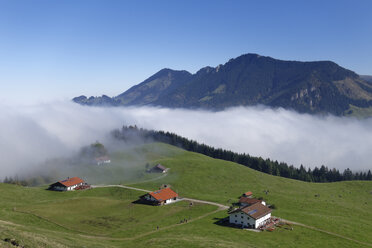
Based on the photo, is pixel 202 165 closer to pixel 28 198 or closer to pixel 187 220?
pixel 187 220

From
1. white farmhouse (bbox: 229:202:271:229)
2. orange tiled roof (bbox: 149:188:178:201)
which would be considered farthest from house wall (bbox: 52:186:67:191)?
white farmhouse (bbox: 229:202:271:229)

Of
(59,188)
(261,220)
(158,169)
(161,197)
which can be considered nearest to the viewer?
(261,220)

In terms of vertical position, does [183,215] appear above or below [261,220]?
below

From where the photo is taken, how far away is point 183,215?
101562 mm

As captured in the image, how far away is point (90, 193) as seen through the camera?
136125 mm

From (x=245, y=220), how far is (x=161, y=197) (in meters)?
39.3

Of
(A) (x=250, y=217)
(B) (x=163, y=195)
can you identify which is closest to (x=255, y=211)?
(A) (x=250, y=217)

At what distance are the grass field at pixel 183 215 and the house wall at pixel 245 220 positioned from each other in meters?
5.67

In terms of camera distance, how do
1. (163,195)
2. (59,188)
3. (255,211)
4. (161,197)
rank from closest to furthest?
(255,211)
(161,197)
(163,195)
(59,188)

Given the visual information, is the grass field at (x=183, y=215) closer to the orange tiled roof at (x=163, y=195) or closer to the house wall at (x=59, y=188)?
the orange tiled roof at (x=163, y=195)

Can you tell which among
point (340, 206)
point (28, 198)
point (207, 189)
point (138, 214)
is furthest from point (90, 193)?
point (340, 206)

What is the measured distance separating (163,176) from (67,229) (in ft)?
265

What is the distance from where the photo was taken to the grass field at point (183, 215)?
73.5m

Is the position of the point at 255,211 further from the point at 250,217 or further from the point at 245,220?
the point at 245,220
